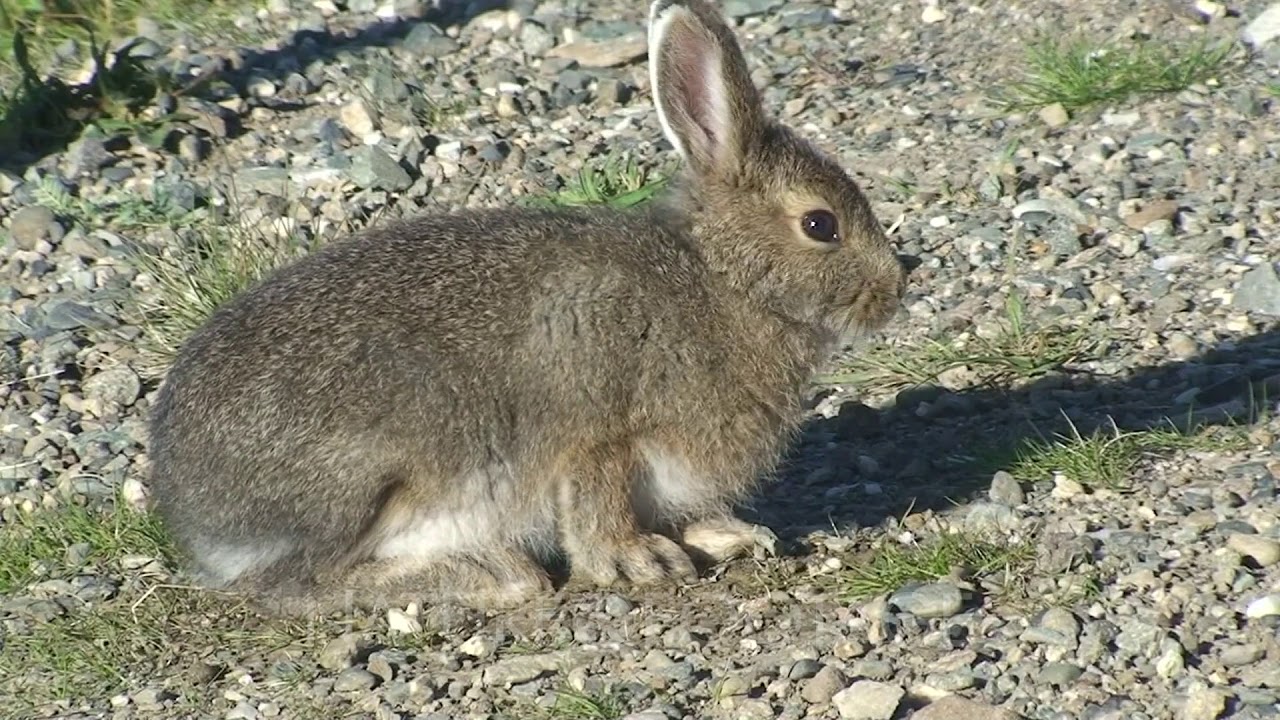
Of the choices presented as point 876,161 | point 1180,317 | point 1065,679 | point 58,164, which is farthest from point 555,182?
point 1065,679

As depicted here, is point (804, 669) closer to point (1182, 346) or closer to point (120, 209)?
point (1182, 346)

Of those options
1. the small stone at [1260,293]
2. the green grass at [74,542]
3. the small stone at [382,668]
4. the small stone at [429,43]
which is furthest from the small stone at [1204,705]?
the small stone at [429,43]

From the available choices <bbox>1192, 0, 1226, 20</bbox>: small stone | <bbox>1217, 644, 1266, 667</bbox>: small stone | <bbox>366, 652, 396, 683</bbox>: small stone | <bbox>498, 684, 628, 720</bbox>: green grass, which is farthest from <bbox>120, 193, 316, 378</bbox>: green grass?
<bbox>1192, 0, 1226, 20</bbox>: small stone

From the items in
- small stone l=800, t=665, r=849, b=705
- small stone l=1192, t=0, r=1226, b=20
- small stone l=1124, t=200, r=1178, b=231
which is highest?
small stone l=1192, t=0, r=1226, b=20

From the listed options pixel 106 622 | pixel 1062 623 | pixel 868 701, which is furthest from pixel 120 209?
pixel 1062 623

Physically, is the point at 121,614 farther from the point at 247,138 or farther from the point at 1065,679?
the point at 247,138

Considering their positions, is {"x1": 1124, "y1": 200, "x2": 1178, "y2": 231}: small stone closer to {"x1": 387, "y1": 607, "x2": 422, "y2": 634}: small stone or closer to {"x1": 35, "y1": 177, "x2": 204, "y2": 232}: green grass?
{"x1": 387, "y1": 607, "x2": 422, "y2": 634}: small stone
